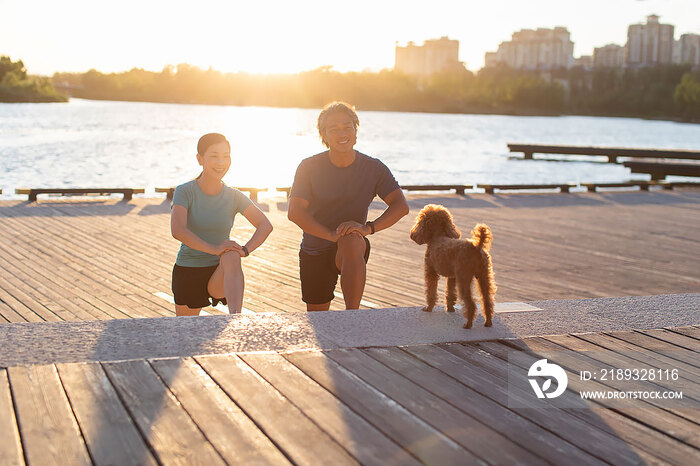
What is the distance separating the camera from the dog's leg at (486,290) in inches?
134

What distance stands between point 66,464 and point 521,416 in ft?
4.63

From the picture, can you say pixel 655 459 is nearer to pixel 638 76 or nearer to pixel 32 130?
pixel 32 130

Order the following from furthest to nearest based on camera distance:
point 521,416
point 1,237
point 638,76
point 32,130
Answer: point 638,76 < point 32,130 < point 1,237 < point 521,416

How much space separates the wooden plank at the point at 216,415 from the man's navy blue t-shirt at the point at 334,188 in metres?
1.84

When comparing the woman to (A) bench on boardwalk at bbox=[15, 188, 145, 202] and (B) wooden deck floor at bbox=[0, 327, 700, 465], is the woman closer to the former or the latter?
(B) wooden deck floor at bbox=[0, 327, 700, 465]

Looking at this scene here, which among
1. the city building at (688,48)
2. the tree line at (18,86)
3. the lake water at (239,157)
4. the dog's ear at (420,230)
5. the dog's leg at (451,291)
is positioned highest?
the city building at (688,48)

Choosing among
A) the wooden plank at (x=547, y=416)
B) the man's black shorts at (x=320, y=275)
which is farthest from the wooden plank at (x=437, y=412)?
the man's black shorts at (x=320, y=275)

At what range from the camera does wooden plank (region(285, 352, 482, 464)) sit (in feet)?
7.18

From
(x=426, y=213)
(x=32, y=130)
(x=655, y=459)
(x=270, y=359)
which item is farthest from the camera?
(x=32, y=130)

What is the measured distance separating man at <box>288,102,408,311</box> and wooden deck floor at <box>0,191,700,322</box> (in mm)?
1250

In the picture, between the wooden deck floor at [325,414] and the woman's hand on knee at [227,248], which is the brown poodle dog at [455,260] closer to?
the wooden deck floor at [325,414]

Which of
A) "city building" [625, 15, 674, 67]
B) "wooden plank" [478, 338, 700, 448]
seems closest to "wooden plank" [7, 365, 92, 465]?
"wooden plank" [478, 338, 700, 448]

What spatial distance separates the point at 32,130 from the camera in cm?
5569

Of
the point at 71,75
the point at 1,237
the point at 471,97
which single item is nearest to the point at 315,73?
the point at 471,97
